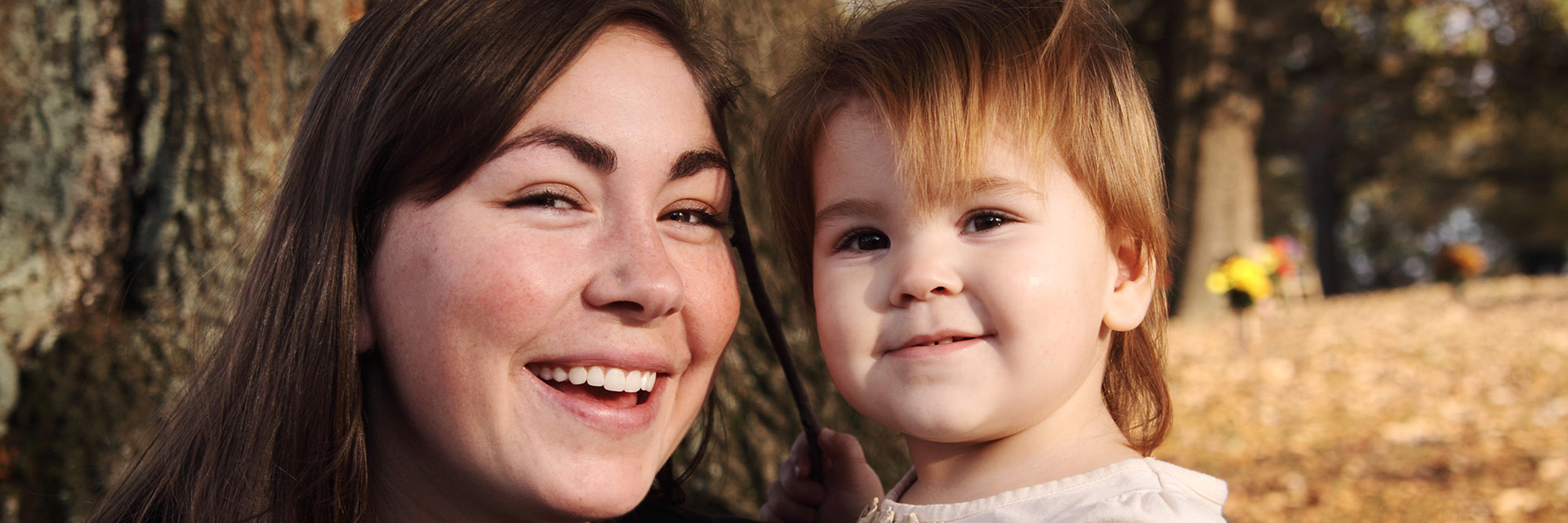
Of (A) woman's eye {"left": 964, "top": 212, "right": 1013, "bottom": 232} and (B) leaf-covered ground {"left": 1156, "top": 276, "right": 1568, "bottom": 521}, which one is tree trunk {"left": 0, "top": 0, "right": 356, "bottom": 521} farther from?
(B) leaf-covered ground {"left": 1156, "top": 276, "right": 1568, "bottom": 521}

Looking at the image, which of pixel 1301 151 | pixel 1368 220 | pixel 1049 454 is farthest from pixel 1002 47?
pixel 1368 220

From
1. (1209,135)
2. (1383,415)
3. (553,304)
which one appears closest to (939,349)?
(553,304)

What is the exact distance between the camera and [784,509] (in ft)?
7.66

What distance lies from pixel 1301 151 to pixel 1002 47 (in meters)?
28.2

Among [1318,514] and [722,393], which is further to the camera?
[1318,514]

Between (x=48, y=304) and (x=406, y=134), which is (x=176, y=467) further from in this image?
(x=48, y=304)

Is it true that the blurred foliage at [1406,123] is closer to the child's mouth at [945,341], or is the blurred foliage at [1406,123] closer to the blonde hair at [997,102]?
the blonde hair at [997,102]

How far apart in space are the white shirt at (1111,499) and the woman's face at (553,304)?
530mm

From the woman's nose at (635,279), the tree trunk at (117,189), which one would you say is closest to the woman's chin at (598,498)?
the woman's nose at (635,279)

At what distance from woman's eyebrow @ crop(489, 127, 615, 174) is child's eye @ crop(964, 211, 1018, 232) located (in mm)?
587

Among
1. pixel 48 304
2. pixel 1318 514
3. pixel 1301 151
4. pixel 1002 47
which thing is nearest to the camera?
pixel 1002 47

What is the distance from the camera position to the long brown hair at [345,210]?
1642 mm

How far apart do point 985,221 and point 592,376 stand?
0.67 m

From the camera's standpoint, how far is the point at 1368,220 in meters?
41.8
